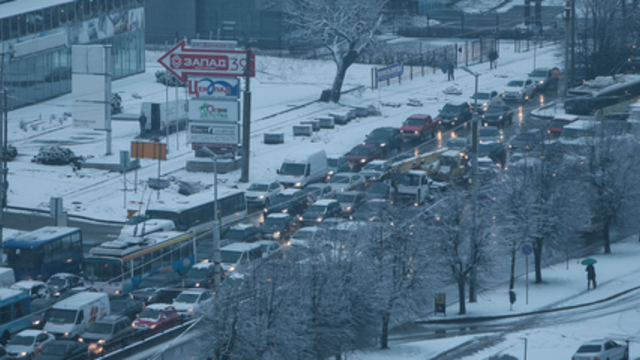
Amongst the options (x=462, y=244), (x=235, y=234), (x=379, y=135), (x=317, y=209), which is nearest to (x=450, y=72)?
(x=379, y=135)

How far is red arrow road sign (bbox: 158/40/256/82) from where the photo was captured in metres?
49.8

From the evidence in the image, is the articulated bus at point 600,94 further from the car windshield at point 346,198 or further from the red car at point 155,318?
the red car at point 155,318

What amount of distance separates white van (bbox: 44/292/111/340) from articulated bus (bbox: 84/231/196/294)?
2.62 meters

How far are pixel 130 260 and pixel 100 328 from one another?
4863mm

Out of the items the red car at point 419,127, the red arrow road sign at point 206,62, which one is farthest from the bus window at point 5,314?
the red car at point 419,127

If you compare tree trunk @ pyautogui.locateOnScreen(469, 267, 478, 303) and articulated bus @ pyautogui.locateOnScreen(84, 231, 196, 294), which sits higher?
articulated bus @ pyautogui.locateOnScreen(84, 231, 196, 294)

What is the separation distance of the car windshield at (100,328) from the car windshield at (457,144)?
2574 centimetres

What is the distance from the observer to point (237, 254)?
34.8 m

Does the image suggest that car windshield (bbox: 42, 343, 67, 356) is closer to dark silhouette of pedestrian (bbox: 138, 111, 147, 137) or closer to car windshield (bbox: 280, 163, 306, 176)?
car windshield (bbox: 280, 163, 306, 176)

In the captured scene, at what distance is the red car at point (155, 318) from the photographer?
97.4 feet

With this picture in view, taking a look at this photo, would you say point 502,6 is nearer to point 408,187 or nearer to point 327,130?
point 327,130

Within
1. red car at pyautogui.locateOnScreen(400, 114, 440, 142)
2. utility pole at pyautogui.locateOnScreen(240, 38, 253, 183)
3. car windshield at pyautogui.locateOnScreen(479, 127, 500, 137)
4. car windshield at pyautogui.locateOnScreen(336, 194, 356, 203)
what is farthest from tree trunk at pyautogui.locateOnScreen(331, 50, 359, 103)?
car windshield at pyautogui.locateOnScreen(336, 194, 356, 203)

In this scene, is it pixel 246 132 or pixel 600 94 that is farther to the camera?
pixel 600 94

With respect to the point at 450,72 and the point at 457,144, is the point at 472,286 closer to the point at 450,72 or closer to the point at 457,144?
the point at 457,144
